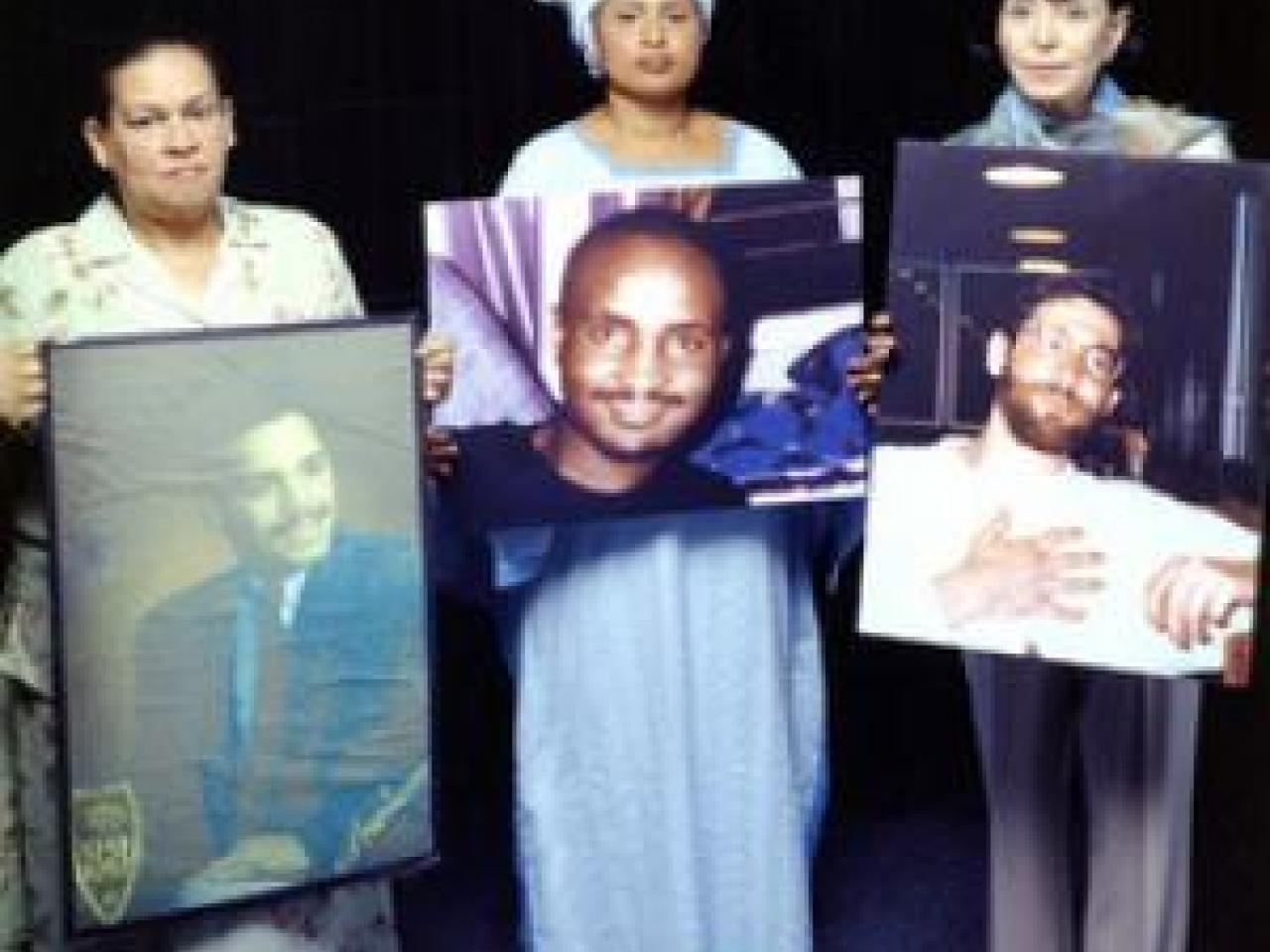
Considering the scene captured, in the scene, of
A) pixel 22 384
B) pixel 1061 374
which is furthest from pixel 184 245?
pixel 1061 374

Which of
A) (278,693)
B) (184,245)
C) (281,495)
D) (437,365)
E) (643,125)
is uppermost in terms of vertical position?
(643,125)

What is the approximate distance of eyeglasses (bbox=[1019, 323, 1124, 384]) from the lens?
1.73 m

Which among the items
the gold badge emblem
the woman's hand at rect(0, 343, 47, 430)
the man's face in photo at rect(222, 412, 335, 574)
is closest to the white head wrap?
the man's face in photo at rect(222, 412, 335, 574)

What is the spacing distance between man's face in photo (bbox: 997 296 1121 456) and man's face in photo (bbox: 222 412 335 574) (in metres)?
0.61

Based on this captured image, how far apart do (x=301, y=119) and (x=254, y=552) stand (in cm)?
66

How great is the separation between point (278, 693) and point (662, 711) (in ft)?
1.29

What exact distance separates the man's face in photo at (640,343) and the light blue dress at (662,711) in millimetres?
102

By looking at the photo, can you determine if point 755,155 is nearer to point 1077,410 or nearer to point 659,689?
point 1077,410

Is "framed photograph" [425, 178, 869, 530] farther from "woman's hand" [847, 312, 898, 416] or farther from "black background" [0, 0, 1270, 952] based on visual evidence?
"black background" [0, 0, 1270, 952]

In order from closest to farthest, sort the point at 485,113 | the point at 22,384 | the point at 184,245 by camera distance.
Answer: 1. the point at 22,384
2. the point at 184,245
3. the point at 485,113

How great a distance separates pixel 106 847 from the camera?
64.4 inches

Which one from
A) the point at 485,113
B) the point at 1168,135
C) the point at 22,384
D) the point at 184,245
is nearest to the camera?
the point at 22,384

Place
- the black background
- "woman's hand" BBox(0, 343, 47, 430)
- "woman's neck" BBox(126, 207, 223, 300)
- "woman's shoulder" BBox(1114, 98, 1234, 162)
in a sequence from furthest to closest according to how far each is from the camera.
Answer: the black background < "woman's shoulder" BBox(1114, 98, 1234, 162) < "woman's neck" BBox(126, 207, 223, 300) < "woman's hand" BBox(0, 343, 47, 430)

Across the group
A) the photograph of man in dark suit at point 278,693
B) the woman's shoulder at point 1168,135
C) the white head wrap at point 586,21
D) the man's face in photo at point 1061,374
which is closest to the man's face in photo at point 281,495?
the photograph of man in dark suit at point 278,693
